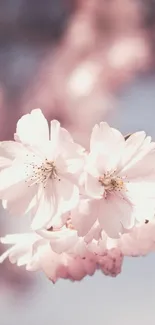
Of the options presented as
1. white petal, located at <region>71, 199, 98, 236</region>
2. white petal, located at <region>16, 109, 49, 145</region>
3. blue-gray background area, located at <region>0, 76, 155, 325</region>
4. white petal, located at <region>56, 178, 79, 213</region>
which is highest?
white petal, located at <region>16, 109, 49, 145</region>

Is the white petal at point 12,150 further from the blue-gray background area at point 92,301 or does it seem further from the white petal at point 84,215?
the blue-gray background area at point 92,301

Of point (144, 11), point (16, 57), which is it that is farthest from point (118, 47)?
point (16, 57)

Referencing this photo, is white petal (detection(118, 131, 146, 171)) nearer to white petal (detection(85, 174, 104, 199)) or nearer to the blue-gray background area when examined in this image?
white petal (detection(85, 174, 104, 199))

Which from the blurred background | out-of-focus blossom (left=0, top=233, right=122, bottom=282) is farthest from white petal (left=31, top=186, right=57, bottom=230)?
the blurred background

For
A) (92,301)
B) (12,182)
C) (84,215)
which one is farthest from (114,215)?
(92,301)

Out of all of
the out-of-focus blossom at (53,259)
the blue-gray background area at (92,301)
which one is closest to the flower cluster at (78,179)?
the out-of-focus blossom at (53,259)

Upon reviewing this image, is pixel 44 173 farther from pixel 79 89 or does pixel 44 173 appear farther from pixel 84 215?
pixel 79 89

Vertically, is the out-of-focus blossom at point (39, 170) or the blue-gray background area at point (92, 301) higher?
the out-of-focus blossom at point (39, 170)
